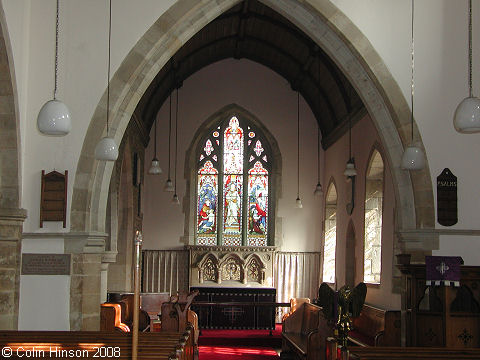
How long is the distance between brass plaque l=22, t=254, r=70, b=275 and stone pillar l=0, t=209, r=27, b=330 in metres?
0.18

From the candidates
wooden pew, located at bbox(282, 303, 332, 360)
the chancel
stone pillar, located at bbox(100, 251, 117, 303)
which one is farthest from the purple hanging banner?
stone pillar, located at bbox(100, 251, 117, 303)

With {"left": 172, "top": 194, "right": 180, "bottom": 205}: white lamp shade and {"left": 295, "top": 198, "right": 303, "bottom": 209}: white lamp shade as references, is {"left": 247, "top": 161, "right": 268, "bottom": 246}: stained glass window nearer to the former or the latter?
{"left": 295, "top": 198, "right": 303, "bottom": 209}: white lamp shade

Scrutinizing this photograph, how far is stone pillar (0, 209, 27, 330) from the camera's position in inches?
320

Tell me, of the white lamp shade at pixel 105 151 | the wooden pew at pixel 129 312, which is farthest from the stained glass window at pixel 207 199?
the white lamp shade at pixel 105 151

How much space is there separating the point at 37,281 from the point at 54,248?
41 centimetres

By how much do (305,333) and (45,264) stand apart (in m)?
4.71

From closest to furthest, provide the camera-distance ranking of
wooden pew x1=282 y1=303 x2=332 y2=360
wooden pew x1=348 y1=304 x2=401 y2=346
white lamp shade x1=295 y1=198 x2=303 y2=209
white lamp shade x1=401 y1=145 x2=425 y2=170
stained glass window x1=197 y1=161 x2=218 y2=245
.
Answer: white lamp shade x1=401 y1=145 x2=425 y2=170
wooden pew x1=282 y1=303 x2=332 y2=360
wooden pew x1=348 y1=304 x2=401 y2=346
white lamp shade x1=295 y1=198 x2=303 y2=209
stained glass window x1=197 y1=161 x2=218 y2=245

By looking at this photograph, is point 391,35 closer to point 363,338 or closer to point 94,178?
point 94,178

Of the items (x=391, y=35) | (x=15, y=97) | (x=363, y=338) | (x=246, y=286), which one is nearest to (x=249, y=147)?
(x=246, y=286)

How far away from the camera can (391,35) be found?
8.93 meters

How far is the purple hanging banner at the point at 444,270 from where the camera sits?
291 inches

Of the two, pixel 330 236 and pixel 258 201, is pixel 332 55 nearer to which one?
pixel 330 236

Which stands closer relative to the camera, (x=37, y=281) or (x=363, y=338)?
(x=37, y=281)

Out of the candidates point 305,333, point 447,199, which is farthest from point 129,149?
point 447,199
